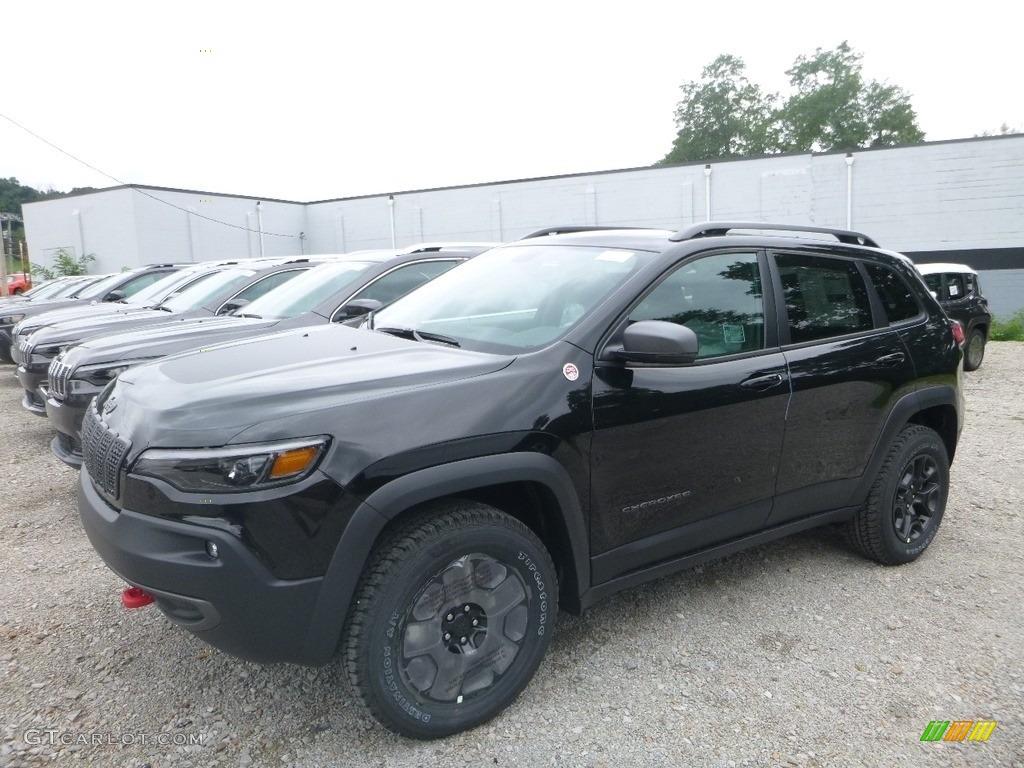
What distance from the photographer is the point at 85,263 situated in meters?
32.1

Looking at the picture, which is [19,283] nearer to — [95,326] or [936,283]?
[95,326]

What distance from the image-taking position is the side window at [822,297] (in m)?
3.65

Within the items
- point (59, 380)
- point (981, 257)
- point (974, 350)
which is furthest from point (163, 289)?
point (981, 257)

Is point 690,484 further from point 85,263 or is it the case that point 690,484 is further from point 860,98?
point 860,98

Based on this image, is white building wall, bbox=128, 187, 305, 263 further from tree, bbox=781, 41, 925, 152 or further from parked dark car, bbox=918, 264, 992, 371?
tree, bbox=781, 41, 925, 152

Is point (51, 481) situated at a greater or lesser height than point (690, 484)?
lesser

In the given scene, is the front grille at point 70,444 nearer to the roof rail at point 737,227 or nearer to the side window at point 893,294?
the roof rail at point 737,227

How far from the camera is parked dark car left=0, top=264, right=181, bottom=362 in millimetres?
11727

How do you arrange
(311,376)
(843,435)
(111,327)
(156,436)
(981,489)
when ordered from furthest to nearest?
(111,327) < (981,489) < (843,435) < (311,376) < (156,436)

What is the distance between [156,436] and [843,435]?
308cm

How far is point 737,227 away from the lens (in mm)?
3672

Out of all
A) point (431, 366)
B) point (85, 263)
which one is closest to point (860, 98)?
point (85, 263)

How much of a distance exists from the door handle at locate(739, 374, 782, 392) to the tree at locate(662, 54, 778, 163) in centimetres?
5783

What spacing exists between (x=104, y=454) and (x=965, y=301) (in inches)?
495
